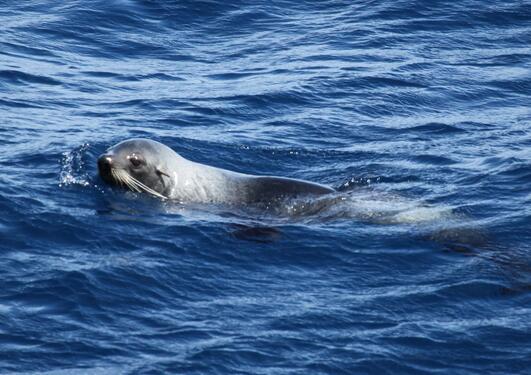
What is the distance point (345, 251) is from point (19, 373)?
4418 mm

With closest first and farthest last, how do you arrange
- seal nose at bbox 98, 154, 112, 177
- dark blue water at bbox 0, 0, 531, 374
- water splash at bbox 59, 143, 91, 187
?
1. dark blue water at bbox 0, 0, 531, 374
2. seal nose at bbox 98, 154, 112, 177
3. water splash at bbox 59, 143, 91, 187

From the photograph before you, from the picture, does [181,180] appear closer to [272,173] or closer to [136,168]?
[136,168]

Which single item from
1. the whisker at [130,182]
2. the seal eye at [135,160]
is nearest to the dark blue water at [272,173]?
the whisker at [130,182]

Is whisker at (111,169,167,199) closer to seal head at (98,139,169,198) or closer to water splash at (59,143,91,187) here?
seal head at (98,139,169,198)

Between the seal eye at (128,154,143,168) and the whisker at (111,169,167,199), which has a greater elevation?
the seal eye at (128,154,143,168)

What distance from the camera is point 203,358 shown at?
10.7 m

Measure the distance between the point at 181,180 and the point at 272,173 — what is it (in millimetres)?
1833

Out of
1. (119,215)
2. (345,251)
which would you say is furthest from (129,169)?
(345,251)

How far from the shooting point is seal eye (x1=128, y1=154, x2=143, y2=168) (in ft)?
51.9

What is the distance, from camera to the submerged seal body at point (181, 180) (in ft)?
51.2

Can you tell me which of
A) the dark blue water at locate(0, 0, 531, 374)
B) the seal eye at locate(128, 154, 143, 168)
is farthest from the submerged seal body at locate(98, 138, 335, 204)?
the dark blue water at locate(0, 0, 531, 374)

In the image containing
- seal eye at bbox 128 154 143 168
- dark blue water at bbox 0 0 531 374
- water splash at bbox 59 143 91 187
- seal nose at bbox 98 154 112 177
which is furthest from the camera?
water splash at bbox 59 143 91 187

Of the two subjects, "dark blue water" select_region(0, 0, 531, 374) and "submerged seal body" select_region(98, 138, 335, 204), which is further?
"submerged seal body" select_region(98, 138, 335, 204)

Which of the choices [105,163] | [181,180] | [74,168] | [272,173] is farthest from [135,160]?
[272,173]
